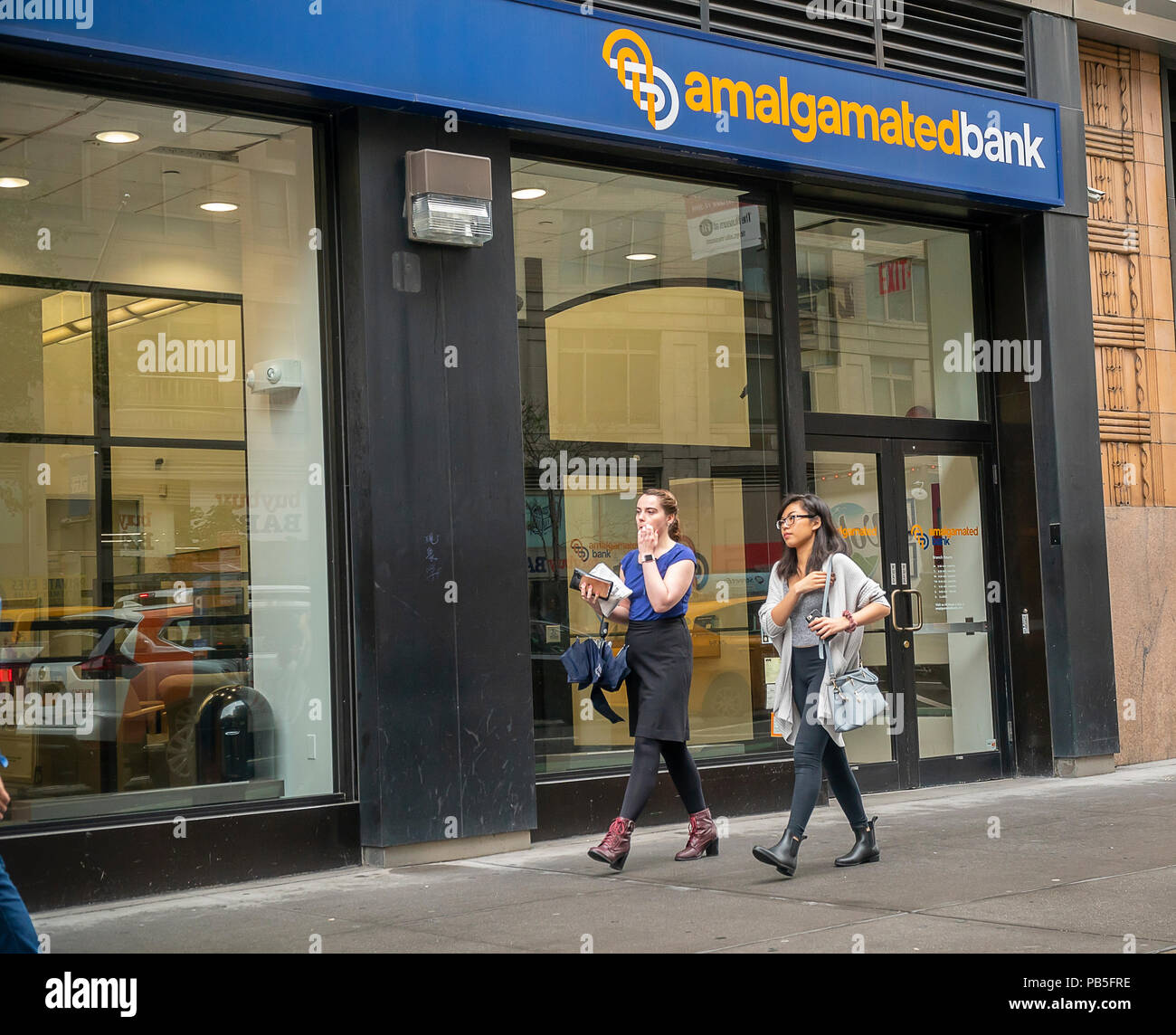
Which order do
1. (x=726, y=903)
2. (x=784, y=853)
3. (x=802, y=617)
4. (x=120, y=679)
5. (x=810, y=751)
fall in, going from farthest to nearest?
1. (x=120, y=679)
2. (x=802, y=617)
3. (x=810, y=751)
4. (x=784, y=853)
5. (x=726, y=903)

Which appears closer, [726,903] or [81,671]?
[726,903]

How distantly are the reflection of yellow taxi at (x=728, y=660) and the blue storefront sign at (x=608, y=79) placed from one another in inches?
116

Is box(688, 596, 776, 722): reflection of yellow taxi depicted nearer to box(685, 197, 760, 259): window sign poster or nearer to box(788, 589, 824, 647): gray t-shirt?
box(788, 589, 824, 647): gray t-shirt

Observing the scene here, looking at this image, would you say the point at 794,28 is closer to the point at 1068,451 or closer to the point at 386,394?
the point at 1068,451

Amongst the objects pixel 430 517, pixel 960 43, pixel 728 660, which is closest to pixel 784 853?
pixel 430 517

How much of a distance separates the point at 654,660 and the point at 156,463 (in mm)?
2830

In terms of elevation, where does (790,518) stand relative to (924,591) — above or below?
above

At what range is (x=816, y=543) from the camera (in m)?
7.06

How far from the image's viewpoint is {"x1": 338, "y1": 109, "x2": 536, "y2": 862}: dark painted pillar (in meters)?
7.50

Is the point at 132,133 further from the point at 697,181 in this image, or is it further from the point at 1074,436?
the point at 1074,436

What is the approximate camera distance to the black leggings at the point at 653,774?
23.1ft

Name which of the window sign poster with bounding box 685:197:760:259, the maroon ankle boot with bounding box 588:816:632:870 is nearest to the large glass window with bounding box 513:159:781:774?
the window sign poster with bounding box 685:197:760:259

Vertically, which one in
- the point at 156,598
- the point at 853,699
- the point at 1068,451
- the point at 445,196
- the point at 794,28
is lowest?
the point at 853,699

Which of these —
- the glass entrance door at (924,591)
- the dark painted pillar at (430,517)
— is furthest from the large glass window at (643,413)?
the glass entrance door at (924,591)
